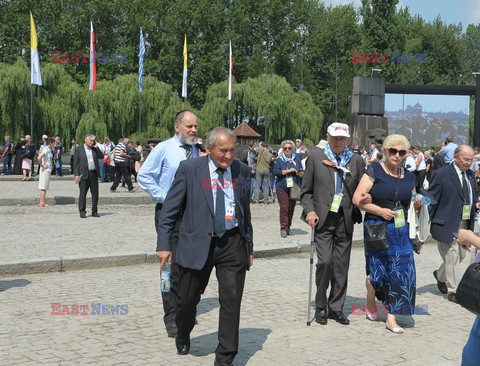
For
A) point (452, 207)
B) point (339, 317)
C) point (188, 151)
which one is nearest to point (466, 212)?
point (452, 207)

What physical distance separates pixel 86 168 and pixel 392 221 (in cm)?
998

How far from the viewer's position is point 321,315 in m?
6.96

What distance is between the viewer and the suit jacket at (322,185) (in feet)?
23.4

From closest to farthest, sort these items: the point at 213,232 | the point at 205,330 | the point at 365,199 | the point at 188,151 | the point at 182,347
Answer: the point at 213,232, the point at 182,347, the point at 205,330, the point at 188,151, the point at 365,199

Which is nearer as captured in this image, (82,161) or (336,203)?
(336,203)

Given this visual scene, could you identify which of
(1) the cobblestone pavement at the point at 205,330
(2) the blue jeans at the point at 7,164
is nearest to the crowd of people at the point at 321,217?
(1) the cobblestone pavement at the point at 205,330

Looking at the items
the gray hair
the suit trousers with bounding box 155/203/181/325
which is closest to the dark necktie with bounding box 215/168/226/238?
the gray hair

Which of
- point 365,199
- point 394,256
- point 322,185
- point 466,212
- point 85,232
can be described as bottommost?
point 85,232

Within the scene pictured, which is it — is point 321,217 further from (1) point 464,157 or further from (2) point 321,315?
(1) point 464,157

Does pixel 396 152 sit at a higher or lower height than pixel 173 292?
higher

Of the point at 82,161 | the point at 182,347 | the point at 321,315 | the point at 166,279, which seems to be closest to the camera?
the point at 182,347

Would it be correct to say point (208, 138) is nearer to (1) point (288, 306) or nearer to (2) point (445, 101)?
(1) point (288, 306)

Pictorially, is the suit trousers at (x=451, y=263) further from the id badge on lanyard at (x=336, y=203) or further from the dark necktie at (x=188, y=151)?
the dark necktie at (x=188, y=151)

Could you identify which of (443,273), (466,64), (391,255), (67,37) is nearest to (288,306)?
(391,255)
